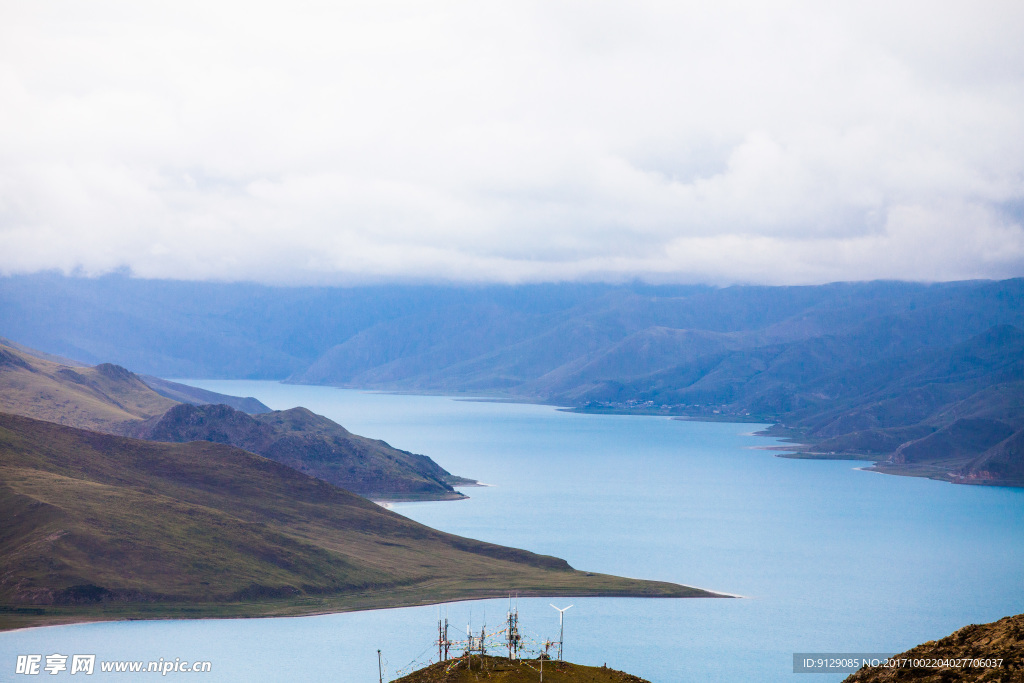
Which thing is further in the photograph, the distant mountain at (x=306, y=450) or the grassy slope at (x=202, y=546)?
the distant mountain at (x=306, y=450)

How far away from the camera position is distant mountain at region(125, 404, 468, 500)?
185 meters

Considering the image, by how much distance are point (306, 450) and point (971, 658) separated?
169633 mm

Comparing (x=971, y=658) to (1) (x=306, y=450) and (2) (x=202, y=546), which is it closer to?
(2) (x=202, y=546)

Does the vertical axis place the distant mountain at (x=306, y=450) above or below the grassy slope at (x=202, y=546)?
above

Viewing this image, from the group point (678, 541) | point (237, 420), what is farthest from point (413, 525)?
point (237, 420)

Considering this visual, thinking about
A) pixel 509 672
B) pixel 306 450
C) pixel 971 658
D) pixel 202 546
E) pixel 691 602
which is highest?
pixel 306 450

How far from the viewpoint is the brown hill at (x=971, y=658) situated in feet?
96.9

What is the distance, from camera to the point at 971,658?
31312mm

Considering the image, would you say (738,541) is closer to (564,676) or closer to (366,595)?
(366,595)

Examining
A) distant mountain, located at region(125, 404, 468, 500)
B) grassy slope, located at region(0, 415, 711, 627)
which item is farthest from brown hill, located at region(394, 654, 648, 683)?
distant mountain, located at region(125, 404, 468, 500)

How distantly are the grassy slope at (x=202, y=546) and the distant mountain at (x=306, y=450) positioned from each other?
46687 mm

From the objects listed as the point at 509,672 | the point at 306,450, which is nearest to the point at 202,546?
the point at 509,672

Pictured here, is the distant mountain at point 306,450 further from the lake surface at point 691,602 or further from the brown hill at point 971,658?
the brown hill at point 971,658

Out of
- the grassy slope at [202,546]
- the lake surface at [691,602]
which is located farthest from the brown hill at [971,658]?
the grassy slope at [202,546]
